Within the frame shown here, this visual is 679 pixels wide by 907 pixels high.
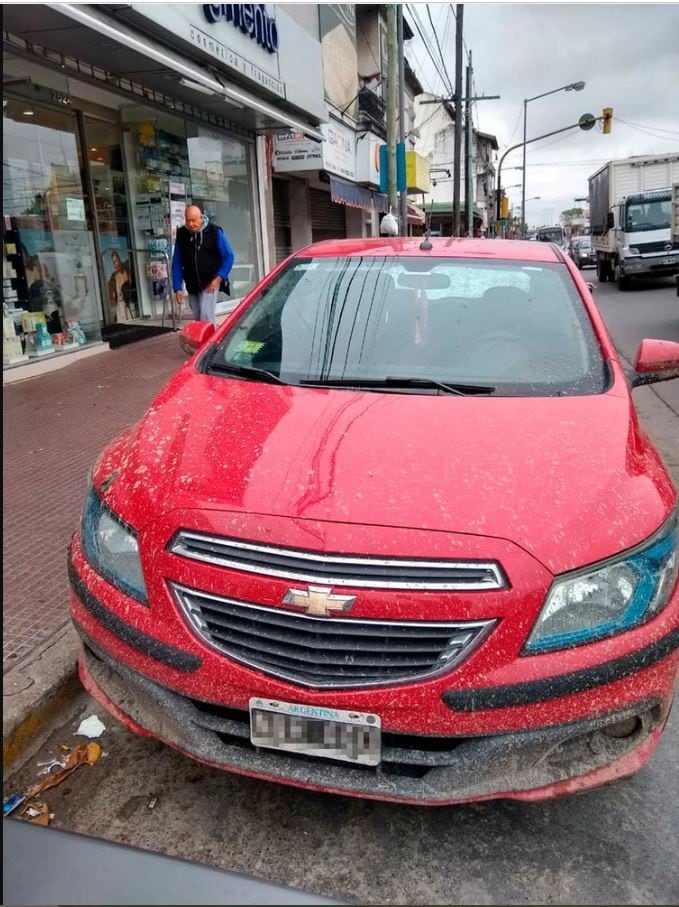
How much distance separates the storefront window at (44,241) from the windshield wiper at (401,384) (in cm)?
577

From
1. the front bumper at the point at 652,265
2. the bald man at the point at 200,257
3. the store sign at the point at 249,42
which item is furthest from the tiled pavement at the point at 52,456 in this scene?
the front bumper at the point at 652,265

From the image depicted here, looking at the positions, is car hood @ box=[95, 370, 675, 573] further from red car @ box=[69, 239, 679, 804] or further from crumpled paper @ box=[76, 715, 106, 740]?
crumpled paper @ box=[76, 715, 106, 740]

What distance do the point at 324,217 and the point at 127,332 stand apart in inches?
486

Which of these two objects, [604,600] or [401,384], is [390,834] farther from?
[401,384]

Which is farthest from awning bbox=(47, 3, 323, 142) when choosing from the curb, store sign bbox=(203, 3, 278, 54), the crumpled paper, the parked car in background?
the parked car in background

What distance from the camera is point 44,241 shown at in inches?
329

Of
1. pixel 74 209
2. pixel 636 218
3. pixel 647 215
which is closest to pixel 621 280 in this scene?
pixel 636 218

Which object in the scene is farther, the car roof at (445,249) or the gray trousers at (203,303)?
the gray trousers at (203,303)

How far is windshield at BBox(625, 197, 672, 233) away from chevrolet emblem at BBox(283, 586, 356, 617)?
71.2 feet

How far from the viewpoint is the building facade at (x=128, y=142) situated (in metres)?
7.70

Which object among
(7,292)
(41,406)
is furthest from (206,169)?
(41,406)

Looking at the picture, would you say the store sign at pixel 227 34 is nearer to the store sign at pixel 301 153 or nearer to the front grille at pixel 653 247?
the store sign at pixel 301 153

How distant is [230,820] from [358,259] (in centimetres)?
260

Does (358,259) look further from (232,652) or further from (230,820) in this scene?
(230,820)
